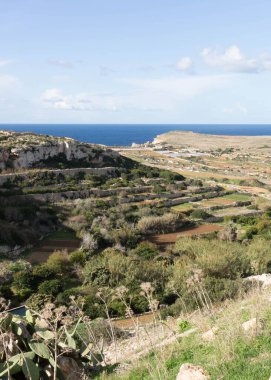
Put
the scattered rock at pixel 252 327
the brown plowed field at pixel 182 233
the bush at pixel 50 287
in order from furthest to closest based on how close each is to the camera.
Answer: the brown plowed field at pixel 182 233 < the bush at pixel 50 287 < the scattered rock at pixel 252 327

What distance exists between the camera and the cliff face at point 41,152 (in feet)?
176

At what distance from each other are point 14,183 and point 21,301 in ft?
94.1

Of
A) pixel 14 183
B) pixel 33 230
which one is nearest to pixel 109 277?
pixel 33 230

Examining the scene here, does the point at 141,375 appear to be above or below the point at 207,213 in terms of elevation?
above

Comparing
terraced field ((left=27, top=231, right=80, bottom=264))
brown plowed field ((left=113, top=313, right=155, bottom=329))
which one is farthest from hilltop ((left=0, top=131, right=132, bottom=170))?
brown plowed field ((left=113, top=313, right=155, bottom=329))

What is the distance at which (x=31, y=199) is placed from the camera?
43.8 m

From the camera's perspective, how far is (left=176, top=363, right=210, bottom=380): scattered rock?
6793 millimetres

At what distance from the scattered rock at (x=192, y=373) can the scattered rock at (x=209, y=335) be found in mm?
2074

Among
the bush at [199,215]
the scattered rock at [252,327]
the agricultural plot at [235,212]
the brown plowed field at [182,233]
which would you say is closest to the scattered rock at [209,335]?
the scattered rock at [252,327]

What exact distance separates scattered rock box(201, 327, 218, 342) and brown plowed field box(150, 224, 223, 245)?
26212mm

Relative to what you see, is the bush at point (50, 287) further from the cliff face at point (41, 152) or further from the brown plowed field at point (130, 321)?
the cliff face at point (41, 152)

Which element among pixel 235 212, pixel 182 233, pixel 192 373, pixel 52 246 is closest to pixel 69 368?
pixel 192 373

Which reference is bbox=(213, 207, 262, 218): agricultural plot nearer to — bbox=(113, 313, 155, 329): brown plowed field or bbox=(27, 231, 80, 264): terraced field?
bbox=(27, 231, 80, 264): terraced field

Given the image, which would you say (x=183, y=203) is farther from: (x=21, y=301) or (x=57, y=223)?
(x=21, y=301)
